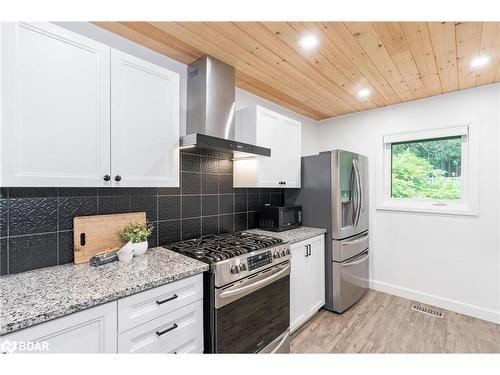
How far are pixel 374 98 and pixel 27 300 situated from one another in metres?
3.47

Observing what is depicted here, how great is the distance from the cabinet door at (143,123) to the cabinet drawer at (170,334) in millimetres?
795

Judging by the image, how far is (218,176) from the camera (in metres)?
2.33

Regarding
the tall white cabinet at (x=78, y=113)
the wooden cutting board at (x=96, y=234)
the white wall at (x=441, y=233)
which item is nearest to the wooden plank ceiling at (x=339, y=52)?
the white wall at (x=441, y=233)

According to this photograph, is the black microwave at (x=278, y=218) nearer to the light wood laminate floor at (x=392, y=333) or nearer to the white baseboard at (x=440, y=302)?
the light wood laminate floor at (x=392, y=333)

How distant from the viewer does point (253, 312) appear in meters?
1.66

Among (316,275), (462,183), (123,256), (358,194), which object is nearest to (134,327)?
(123,256)

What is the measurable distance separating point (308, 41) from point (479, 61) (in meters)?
1.55

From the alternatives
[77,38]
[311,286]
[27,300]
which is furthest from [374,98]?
[27,300]

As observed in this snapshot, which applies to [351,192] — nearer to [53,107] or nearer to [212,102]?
[212,102]

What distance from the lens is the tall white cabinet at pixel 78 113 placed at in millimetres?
1070

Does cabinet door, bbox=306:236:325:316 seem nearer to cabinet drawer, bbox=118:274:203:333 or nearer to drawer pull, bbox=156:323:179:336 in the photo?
cabinet drawer, bbox=118:274:203:333

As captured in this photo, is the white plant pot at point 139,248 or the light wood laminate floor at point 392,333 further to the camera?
the light wood laminate floor at point 392,333

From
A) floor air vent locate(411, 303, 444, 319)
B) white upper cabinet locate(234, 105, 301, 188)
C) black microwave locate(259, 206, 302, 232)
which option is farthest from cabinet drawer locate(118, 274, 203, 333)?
floor air vent locate(411, 303, 444, 319)
